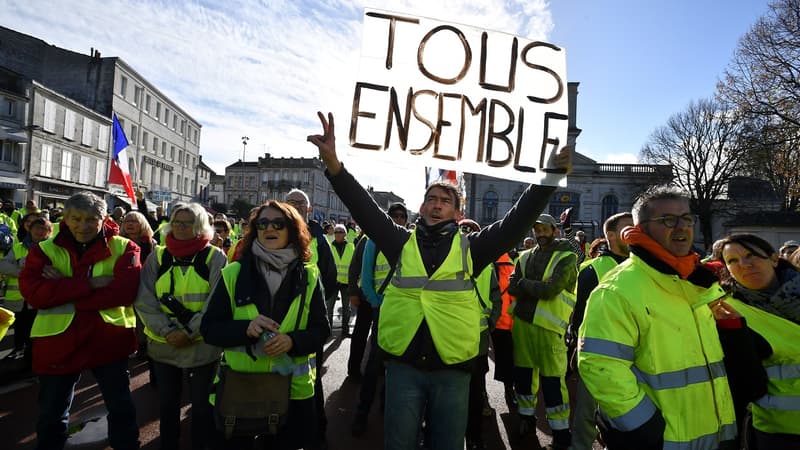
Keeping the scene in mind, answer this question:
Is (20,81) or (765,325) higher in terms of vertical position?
(20,81)

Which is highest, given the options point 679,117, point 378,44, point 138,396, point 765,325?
point 679,117

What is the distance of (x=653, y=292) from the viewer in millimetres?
1914

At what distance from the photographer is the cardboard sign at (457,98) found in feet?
8.82

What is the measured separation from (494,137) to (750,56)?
20.6 meters

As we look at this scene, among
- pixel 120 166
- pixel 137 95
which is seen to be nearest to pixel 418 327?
pixel 120 166

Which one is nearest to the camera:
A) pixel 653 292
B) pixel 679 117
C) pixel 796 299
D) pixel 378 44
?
pixel 653 292

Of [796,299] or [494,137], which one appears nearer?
[796,299]

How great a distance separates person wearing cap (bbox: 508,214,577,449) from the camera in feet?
12.5

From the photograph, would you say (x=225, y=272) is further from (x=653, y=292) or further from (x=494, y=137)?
(x=653, y=292)

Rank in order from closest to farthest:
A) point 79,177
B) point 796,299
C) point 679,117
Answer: point 796,299 → point 79,177 → point 679,117

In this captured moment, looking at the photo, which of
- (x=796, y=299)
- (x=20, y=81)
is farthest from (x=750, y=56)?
(x=20, y=81)

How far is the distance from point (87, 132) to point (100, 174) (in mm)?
3490

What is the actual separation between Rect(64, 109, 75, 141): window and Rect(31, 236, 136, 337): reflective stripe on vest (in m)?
32.3

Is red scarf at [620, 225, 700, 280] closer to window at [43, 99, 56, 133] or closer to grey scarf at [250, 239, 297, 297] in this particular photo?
grey scarf at [250, 239, 297, 297]
